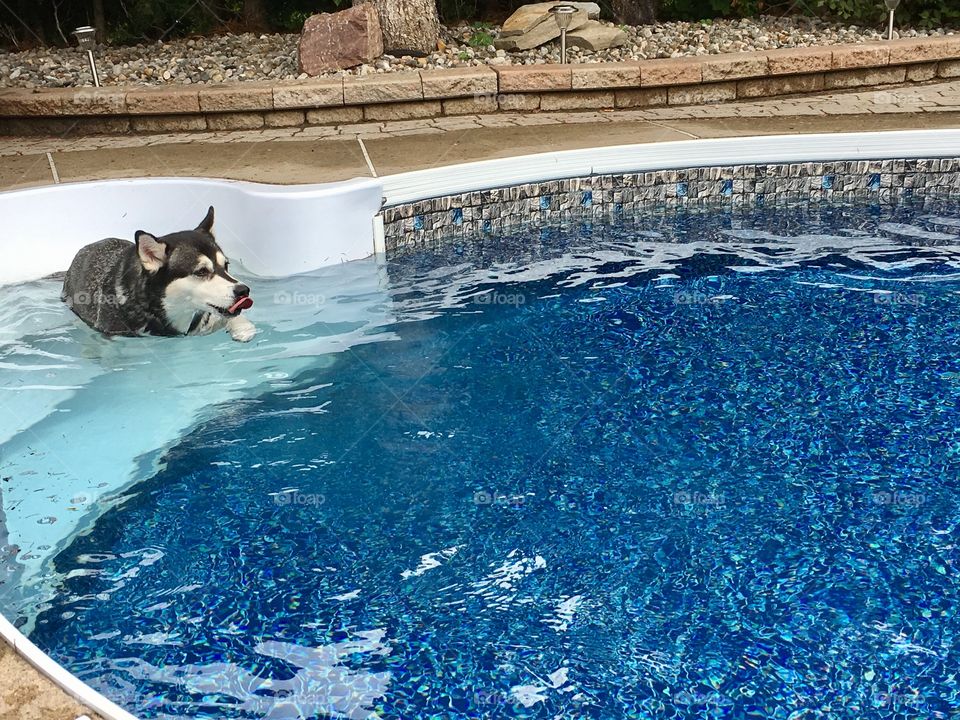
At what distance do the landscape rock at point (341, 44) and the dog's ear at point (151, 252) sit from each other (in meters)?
5.42

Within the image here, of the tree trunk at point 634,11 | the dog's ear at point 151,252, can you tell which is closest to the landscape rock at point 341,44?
the tree trunk at point 634,11

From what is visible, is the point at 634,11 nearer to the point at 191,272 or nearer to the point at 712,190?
the point at 712,190

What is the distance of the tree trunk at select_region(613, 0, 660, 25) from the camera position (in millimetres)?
11953

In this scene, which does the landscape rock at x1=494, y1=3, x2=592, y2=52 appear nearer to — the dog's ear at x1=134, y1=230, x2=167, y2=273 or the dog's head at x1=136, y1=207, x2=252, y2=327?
the dog's head at x1=136, y1=207, x2=252, y2=327

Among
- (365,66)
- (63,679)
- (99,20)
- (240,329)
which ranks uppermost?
(99,20)

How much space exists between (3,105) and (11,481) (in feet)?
20.1

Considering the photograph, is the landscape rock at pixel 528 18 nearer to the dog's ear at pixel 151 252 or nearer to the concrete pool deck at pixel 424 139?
the concrete pool deck at pixel 424 139

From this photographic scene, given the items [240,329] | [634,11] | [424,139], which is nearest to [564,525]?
[240,329]

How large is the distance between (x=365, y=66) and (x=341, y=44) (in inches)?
13.5

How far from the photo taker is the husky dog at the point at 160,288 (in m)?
5.34

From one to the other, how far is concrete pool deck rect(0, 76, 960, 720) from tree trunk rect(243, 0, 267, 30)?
4.24 metres

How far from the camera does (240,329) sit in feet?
19.6

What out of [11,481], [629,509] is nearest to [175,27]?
[11,481]

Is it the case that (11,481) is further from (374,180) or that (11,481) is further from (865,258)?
(865,258)
